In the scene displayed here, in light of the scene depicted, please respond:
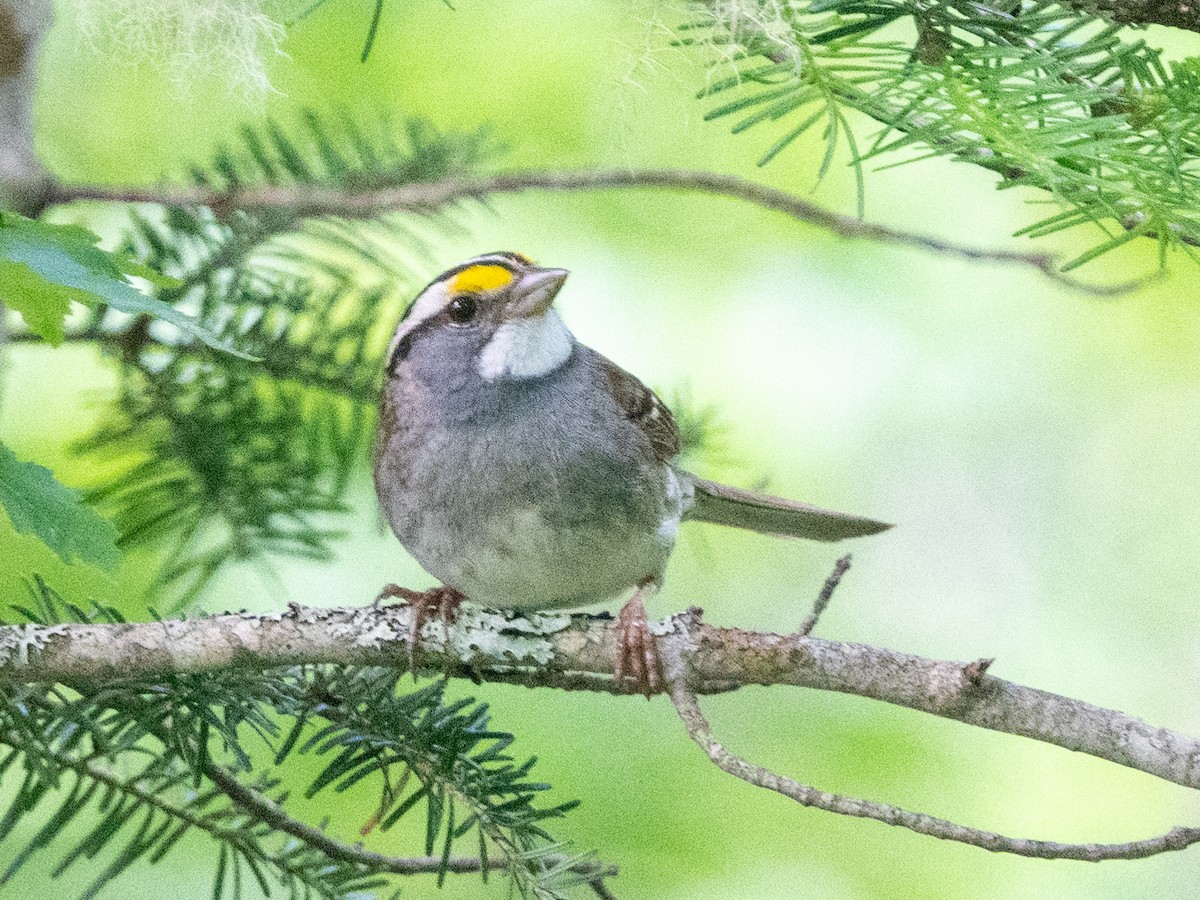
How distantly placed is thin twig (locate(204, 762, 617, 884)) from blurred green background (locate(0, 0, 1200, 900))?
44cm

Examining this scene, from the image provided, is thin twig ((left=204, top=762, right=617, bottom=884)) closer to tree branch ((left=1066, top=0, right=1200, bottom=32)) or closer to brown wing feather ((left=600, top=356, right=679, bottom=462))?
brown wing feather ((left=600, top=356, right=679, bottom=462))

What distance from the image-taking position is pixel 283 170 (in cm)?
110

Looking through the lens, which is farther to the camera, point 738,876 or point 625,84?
point 738,876

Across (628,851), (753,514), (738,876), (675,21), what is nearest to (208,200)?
(675,21)

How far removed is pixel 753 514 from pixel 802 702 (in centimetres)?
44

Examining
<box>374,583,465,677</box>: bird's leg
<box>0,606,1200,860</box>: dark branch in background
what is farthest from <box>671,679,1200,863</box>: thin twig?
<box>374,583,465,677</box>: bird's leg

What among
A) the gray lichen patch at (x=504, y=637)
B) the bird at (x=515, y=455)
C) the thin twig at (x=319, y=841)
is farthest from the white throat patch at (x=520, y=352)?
the thin twig at (x=319, y=841)

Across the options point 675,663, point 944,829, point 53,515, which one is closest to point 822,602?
point 675,663

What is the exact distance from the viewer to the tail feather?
1.37m

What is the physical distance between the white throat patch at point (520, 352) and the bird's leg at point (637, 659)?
1.25 feet

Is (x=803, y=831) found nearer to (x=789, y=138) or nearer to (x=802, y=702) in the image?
(x=802, y=702)

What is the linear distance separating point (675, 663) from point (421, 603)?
0.28 m

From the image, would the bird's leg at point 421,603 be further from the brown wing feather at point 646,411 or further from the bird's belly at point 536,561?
the brown wing feather at point 646,411

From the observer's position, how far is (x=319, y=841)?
88 cm
